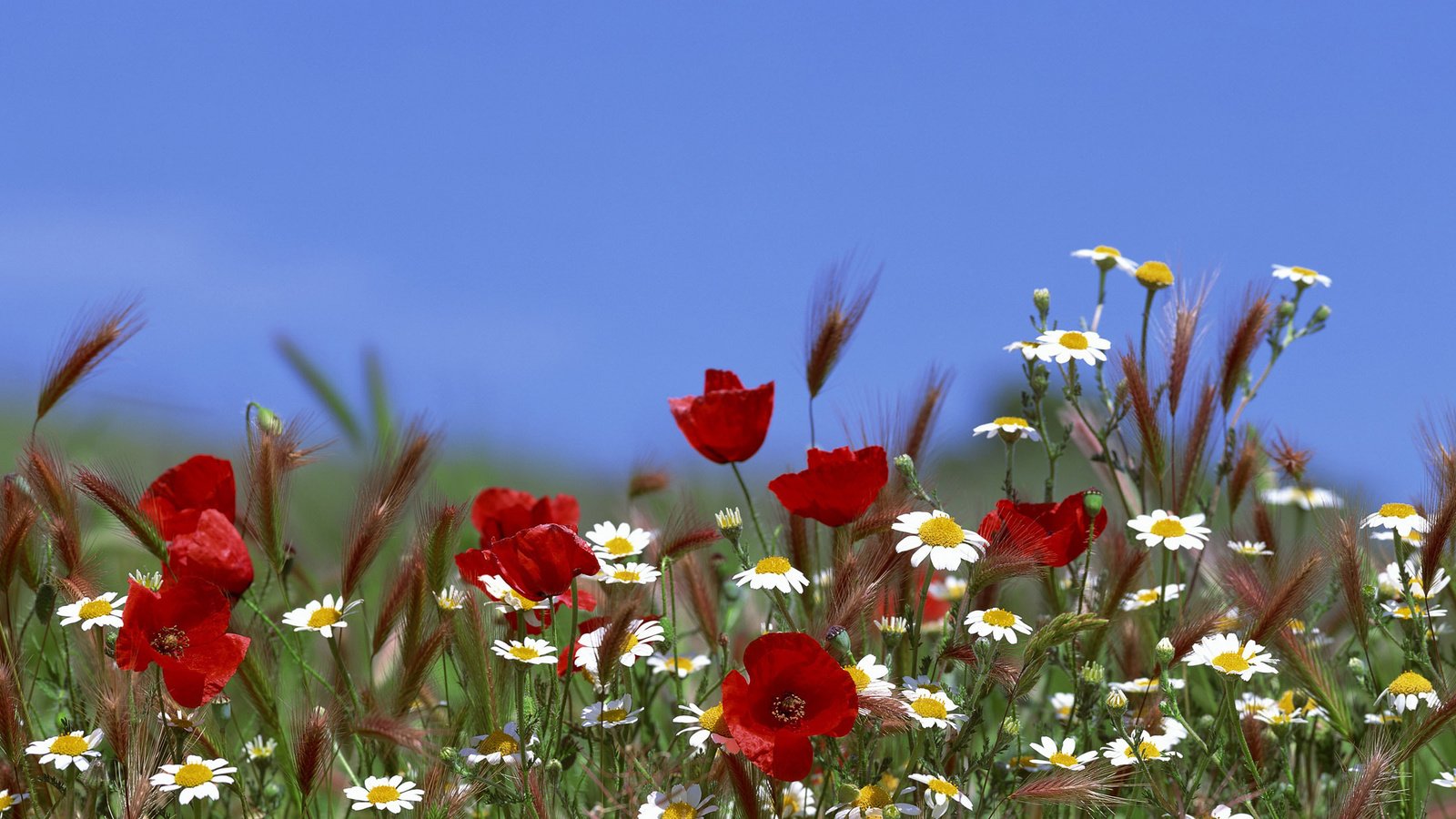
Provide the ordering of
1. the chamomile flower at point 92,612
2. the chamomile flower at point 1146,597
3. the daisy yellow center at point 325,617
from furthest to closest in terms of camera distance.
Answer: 1. the chamomile flower at point 1146,597
2. the daisy yellow center at point 325,617
3. the chamomile flower at point 92,612

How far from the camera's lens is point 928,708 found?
2.04m

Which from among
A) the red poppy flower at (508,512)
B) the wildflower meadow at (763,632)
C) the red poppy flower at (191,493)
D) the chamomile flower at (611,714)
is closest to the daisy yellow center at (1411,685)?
the wildflower meadow at (763,632)

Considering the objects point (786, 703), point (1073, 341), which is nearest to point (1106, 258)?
point (1073, 341)

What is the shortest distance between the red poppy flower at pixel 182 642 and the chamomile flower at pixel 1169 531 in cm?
149

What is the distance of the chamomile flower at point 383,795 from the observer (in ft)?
7.14

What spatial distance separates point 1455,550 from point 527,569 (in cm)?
170

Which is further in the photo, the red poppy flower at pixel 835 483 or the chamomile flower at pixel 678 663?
the chamomile flower at pixel 678 663

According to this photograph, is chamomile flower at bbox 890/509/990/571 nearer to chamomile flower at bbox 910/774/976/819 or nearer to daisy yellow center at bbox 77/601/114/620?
chamomile flower at bbox 910/774/976/819

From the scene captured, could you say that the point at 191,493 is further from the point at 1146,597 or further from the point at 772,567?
the point at 1146,597

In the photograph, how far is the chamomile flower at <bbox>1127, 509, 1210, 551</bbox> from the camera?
2438mm

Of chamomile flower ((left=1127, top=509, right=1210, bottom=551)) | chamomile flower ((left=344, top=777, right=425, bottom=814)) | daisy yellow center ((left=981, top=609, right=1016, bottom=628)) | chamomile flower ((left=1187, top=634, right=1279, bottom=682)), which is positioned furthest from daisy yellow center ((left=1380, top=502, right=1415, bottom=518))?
chamomile flower ((left=344, top=777, right=425, bottom=814))

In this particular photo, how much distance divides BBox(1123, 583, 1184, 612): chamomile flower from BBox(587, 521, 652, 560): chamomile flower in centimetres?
100

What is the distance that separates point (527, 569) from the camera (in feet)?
6.70

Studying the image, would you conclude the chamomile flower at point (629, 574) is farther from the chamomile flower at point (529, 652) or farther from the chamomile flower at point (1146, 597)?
the chamomile flower at point (1146, 597)
